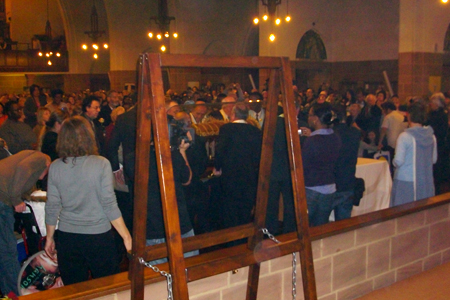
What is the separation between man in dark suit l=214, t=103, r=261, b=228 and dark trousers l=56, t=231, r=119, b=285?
1.23 metres

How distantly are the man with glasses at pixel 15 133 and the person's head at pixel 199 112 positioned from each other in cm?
214

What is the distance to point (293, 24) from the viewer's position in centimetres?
1521

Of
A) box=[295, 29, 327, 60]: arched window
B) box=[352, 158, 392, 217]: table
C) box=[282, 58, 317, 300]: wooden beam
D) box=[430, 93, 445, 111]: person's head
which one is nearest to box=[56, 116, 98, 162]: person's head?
box=[282, 58, 317, 300]: wooden beam

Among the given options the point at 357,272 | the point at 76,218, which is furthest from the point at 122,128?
the point at 357,272

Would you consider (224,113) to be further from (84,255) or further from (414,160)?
(84,255)

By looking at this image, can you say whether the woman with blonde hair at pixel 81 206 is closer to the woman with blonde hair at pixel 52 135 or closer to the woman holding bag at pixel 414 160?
the woman with blonde hair at pixel 52 135

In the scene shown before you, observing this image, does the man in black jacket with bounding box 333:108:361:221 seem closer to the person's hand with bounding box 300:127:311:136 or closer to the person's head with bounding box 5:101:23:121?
Answer: the person's hand with bounding box 300:127:311:136

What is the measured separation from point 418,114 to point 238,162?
1.65 metres

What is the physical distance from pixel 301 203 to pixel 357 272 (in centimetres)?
150

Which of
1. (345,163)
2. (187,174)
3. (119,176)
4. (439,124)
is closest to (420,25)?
(439,124)

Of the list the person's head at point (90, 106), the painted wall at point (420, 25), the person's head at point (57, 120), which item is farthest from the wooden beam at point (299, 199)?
the painted wall at point (420, 25)

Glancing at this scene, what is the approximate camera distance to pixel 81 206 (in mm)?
2771

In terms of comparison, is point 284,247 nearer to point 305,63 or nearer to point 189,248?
point 189,248

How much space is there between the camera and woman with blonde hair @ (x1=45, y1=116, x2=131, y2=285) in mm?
2736
